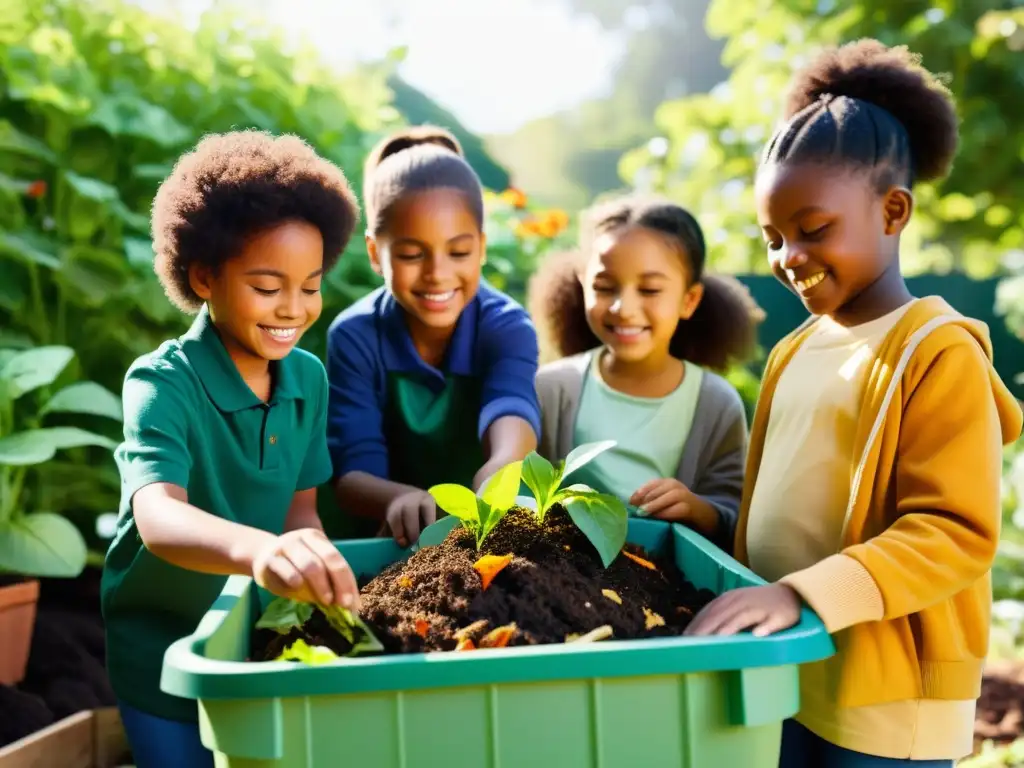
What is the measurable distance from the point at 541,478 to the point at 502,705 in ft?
1.54

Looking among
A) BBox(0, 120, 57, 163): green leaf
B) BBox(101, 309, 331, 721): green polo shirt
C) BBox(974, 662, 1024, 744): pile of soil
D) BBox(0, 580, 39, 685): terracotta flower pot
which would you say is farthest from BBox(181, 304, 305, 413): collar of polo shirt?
BBox(974, 662, 1024, 744): pile of soil

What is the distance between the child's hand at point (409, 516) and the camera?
1.53 m

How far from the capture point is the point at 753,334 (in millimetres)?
2311

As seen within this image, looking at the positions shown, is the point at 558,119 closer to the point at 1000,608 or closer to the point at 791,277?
the point at 1000,608

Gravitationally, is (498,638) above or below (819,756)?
above

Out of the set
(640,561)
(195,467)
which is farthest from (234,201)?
(640,561)

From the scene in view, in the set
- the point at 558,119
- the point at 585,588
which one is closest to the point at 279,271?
the point at 585,588

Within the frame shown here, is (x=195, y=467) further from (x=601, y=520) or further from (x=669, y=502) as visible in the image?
(x=669, y=502)

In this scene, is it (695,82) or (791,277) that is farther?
(695,82)

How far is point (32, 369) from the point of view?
2439mm

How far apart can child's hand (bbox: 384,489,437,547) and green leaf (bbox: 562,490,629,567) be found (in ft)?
0.98

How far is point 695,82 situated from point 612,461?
17.2 metres

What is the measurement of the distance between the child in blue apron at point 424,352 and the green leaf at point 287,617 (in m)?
0.56

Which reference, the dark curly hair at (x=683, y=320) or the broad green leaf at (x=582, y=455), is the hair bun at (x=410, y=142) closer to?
the dark curly hair at (x=683, y=320)
